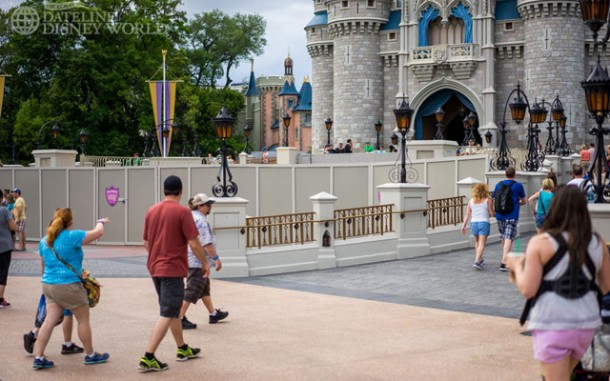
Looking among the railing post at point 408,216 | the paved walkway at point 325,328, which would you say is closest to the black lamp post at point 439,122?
the railing post at point 408,216

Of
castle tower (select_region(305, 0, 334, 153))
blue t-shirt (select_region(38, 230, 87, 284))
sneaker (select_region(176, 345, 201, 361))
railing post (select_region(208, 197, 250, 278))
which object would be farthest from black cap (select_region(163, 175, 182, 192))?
castle tower (select_region(305, 0, 334, 153))

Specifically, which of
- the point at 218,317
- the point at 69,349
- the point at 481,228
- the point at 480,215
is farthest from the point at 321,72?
the point at 69,349

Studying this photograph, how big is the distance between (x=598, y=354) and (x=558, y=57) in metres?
43.8

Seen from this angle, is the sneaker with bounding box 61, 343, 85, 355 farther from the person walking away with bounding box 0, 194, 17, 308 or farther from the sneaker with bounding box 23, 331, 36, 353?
the person walking away with bounding box 0, 194, 17, 308

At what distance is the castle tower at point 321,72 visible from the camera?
5725cm

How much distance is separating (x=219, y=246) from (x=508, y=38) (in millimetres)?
37805

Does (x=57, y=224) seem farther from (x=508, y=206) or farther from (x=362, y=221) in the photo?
(x=362, y=221)

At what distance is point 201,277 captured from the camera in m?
10.3

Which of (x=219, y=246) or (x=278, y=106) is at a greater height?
(x=278, y=106)

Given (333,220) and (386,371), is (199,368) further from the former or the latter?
(333,220)

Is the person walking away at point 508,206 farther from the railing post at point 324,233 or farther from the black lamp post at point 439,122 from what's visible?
the black lamp post at point 439,122

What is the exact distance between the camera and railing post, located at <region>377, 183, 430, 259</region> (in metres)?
17.8

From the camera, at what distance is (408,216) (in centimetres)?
1798

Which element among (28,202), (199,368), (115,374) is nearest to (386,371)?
(199,368)
